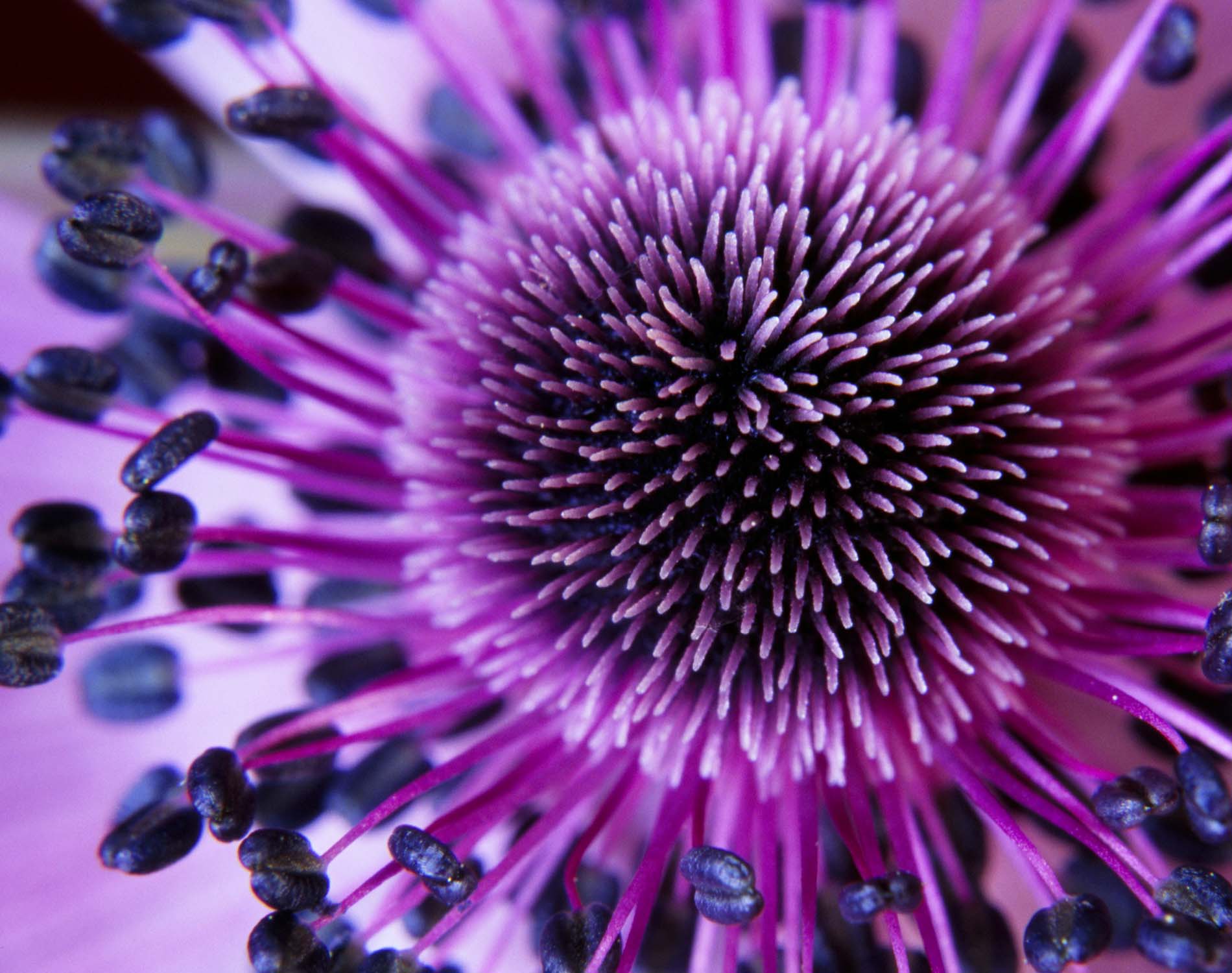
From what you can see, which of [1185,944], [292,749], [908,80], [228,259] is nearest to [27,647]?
[292,749]

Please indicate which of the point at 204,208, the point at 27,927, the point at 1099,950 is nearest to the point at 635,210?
the point at 204,208

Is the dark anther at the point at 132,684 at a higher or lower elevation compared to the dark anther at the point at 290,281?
lower

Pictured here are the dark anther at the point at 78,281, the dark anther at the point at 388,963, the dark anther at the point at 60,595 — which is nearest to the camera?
the dark anther at the point at 388,963

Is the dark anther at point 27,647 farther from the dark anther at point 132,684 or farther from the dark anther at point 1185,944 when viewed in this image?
the dark anther at point 1185,944

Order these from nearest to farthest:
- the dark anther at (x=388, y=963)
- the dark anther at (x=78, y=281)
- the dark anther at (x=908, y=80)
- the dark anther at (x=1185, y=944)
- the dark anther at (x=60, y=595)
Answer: the dark anther at (x=1185, y=944) < the dark anther at (x=388, y=963) < the dark anther at (x=60, y=595) < the dark anther at (x=78, y=281) < the dark anther at (x=908, y=80)

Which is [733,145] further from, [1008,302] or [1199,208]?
[1199,208]

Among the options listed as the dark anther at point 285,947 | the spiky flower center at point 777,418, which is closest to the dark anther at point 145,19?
the spiky flower center at point 777,418

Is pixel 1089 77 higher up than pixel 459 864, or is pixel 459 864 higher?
pixel 1089 77
